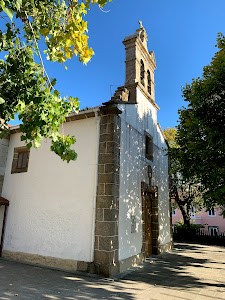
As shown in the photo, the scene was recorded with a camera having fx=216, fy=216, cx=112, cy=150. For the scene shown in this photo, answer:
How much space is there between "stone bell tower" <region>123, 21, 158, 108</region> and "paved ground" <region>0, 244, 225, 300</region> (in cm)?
665

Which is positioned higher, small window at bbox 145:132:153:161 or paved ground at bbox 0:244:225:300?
small window at bbox 145:132:153:161

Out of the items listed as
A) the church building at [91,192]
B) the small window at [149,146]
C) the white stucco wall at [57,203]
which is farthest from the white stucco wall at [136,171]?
the white stucco wall at [57,203]

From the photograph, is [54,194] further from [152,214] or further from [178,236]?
[178,236]

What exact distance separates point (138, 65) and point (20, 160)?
272 inches

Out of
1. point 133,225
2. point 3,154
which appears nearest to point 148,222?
point 133,225

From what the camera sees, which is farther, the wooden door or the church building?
the wooden door

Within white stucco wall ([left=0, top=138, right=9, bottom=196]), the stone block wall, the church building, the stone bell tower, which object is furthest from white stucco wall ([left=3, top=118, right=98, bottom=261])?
the stone bell tower

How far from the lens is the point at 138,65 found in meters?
10.0

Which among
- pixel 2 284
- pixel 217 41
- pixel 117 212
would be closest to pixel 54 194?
pixel 117 212

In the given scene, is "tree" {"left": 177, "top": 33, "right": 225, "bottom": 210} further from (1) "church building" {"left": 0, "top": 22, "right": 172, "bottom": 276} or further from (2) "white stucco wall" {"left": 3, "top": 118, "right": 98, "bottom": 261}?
(2) "white stucco wall" {"left": 3, "top": 118, "right": 98, "bottom": 261}

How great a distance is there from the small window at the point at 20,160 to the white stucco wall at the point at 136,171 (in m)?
4.38

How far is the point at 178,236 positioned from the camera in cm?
1823

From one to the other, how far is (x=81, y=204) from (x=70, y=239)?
1.17 m

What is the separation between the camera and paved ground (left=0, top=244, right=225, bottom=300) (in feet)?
15.7
